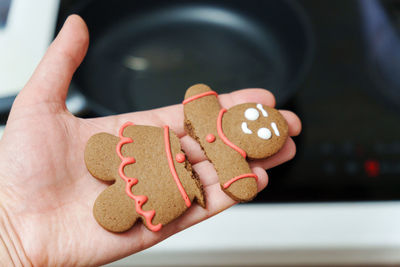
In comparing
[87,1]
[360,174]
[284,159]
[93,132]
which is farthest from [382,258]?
[87,1]

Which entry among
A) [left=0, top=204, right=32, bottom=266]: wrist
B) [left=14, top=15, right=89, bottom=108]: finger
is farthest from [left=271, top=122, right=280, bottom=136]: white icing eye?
[left=0, top=204, right=32, bottom=266]: wrist

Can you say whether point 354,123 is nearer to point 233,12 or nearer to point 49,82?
point 233,12

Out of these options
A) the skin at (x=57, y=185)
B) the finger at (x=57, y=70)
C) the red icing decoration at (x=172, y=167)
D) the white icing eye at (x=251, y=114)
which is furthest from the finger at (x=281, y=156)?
the finger at (x=57, y=70)

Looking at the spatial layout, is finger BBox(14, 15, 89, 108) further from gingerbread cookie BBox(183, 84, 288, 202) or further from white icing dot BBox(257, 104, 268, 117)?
white icing dot BBox(257, 104, 268, 117)

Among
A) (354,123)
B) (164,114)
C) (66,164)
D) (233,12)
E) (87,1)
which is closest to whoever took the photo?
(66,164)

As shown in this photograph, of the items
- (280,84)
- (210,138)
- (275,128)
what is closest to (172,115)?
(210,138)

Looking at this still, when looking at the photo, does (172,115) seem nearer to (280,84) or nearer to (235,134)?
(235,134)
